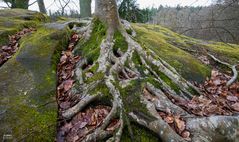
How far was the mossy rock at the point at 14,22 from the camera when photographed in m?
5.84

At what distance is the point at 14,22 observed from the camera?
22.4 ft

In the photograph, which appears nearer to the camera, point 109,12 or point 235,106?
point 235,106

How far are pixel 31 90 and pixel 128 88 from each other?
1.41 m

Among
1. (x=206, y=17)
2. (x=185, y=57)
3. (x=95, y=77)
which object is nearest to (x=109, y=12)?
(x=95, y=77)

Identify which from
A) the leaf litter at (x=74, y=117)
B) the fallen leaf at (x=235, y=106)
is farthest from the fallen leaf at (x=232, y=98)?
the leaf litter at (x=74, y=117)

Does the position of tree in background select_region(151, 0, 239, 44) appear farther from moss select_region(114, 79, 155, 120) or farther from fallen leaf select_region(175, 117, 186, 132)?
fallen leaf select_region(175, 117, 186, 132)

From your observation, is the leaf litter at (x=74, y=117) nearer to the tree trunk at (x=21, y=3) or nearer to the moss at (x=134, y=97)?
the moss at (x=134, y=97)

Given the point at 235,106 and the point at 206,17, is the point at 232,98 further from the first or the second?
the point at 206,17

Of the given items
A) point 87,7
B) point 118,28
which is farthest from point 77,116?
point 87,7

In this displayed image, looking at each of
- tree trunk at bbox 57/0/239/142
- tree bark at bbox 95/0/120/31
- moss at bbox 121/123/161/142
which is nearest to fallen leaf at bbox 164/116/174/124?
tree trunk at bbox 57/0/239/142

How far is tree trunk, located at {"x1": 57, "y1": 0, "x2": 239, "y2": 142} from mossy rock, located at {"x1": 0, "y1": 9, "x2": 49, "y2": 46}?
6.73 feet

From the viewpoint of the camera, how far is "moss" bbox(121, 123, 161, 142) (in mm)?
3002

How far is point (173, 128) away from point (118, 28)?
2339 millimetres

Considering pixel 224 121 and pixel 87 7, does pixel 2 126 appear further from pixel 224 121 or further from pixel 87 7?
pixel 87 7
